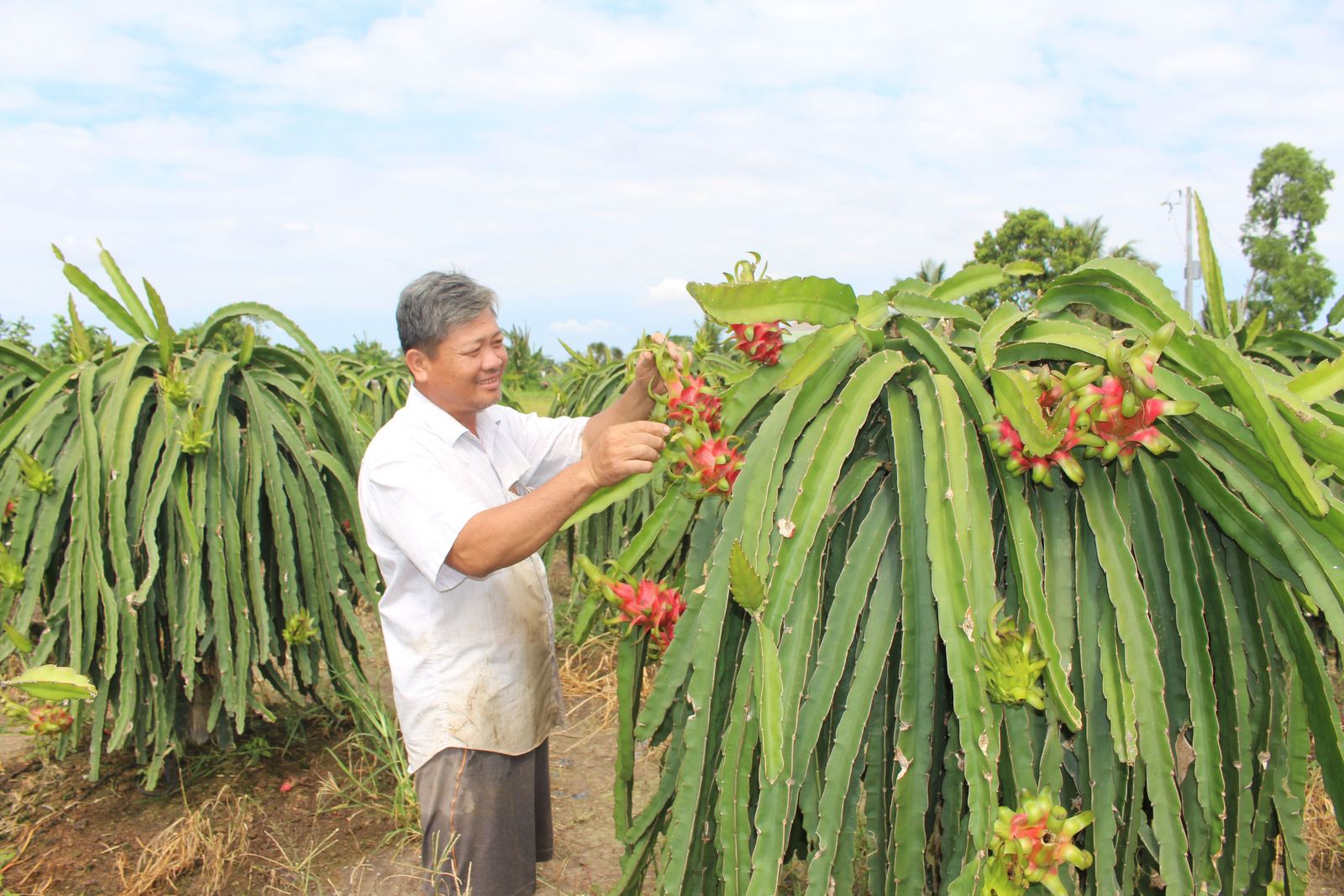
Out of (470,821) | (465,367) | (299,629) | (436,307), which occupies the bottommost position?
(470,821)

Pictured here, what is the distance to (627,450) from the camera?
173cm

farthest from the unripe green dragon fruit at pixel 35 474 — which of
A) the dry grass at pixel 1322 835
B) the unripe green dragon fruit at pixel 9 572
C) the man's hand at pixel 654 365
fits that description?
the dry grass at pixel 1322 835

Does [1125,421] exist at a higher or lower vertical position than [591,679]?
higher

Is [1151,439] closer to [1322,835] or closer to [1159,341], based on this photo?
[1159,341]

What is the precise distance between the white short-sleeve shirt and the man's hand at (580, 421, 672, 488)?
2.30 ft

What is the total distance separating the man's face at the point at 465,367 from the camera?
8.58ft

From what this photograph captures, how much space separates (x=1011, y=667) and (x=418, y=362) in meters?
1.94

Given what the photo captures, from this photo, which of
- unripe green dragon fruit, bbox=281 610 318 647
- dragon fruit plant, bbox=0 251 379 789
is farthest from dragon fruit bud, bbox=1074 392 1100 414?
unripe green dragon fruit, bbox=281 610 318 647

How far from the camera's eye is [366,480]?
2541 mm

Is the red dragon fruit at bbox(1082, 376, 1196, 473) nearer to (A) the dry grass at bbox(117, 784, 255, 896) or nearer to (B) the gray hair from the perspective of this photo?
(B) the gray hair

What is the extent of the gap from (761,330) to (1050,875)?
2.91 ft

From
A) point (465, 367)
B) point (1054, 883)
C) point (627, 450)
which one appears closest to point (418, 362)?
point (465, 367)

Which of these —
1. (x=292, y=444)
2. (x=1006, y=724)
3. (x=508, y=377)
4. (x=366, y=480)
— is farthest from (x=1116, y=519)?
(x=508, y=377)

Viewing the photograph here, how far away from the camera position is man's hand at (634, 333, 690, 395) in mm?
1560
